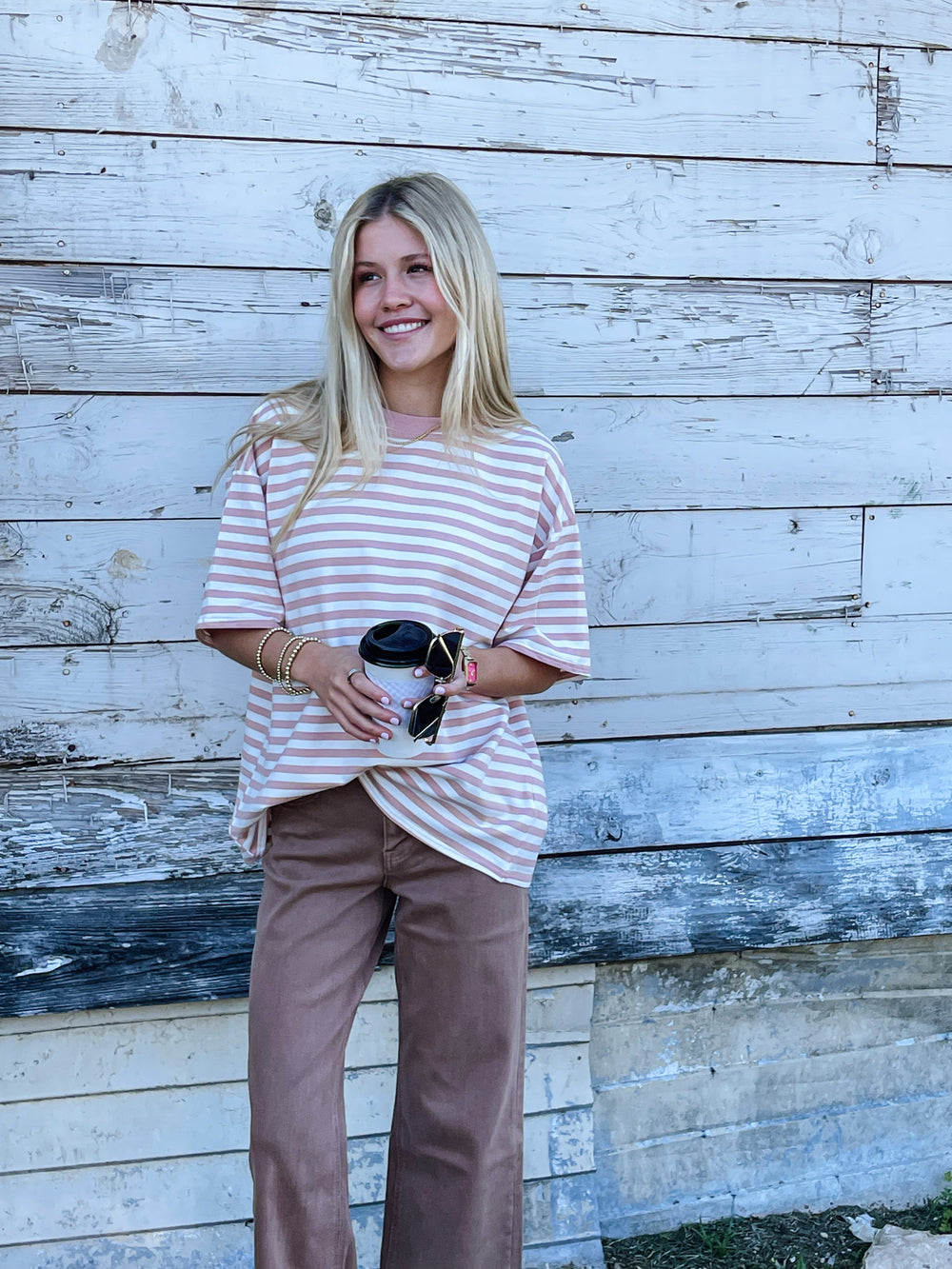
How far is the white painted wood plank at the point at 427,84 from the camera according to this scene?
7.18ft

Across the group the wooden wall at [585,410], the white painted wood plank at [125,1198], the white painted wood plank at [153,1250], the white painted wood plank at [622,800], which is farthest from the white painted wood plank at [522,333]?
the white painted wood plank at [153,1250]

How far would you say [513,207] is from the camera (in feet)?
7.84

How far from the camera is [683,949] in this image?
258 centimetres

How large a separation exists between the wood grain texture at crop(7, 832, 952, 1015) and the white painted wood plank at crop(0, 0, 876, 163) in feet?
4.75

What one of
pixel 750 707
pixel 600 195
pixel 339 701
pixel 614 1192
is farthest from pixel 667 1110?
pixel 600 195

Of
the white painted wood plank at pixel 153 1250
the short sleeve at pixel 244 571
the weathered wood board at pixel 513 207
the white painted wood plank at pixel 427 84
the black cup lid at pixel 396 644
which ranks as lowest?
the white painted wood plank at pixel 153 1250

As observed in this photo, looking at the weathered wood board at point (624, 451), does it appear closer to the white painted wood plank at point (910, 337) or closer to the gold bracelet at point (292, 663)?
the white painted wood plank at point (910, 337)

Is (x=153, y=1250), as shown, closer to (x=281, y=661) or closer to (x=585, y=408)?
A: (x=281, y=661)

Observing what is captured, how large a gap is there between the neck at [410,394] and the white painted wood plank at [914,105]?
3.97ft

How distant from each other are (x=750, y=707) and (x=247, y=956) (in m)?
1.17

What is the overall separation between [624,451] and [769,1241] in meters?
1.75

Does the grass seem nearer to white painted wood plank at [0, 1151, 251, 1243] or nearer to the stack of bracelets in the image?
white painted wood plank at [0, 1151, 251, 1243]

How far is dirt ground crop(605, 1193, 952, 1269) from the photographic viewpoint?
259 centimetres

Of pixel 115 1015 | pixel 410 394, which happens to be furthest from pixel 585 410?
pixel 115 1015
